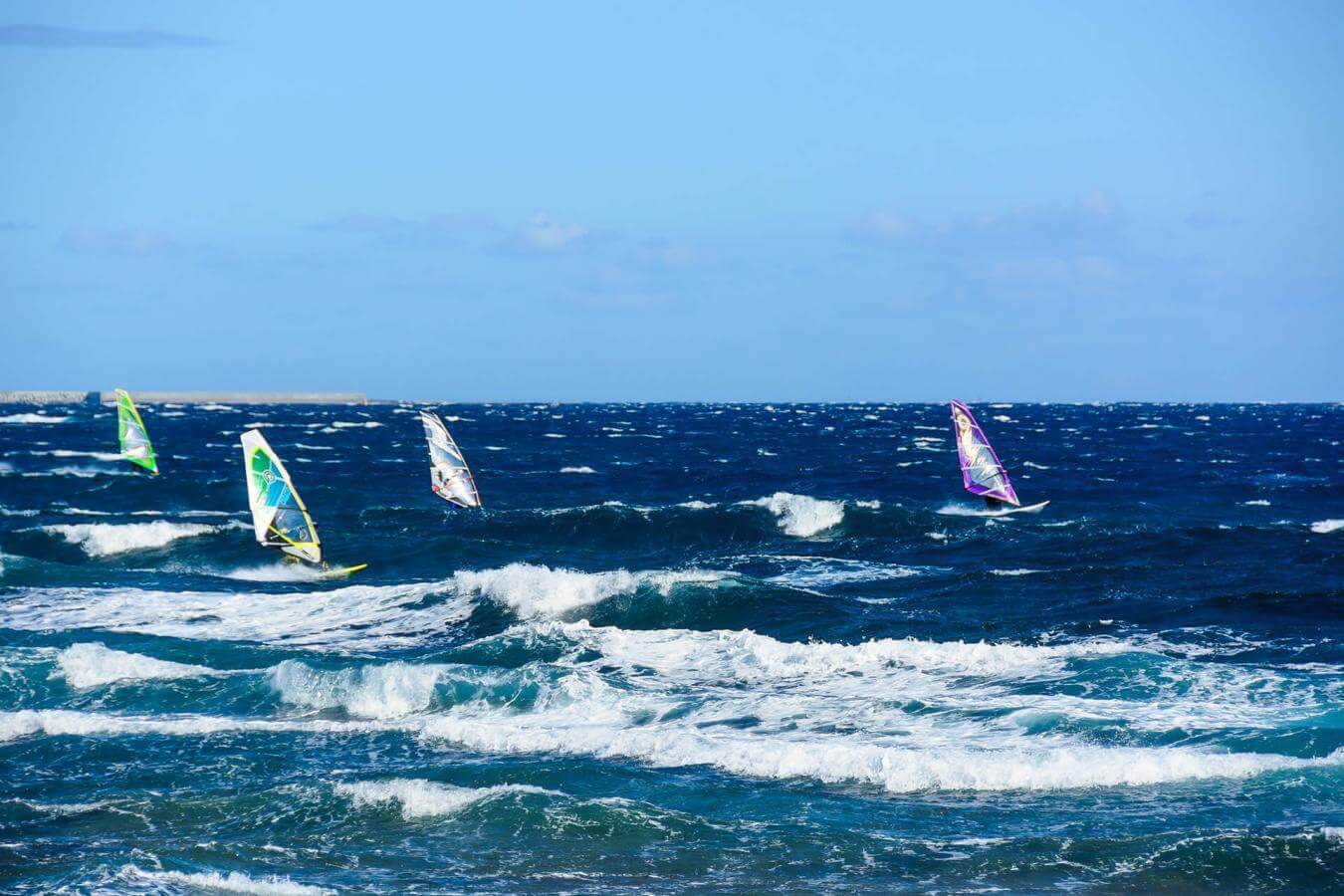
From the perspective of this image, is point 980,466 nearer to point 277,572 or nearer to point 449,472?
point 449,472

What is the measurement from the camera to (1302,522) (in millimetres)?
33219

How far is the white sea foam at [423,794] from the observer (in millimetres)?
11727

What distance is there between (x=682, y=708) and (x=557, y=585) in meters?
8.65

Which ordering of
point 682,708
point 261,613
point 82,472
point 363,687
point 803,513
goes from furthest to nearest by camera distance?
1. point 82,472
2. point 803,513
3. point 261,613
4. point 363,687
5. point 682,708

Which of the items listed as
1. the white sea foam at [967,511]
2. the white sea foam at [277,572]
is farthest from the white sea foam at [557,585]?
the white sea foam at [967,511]

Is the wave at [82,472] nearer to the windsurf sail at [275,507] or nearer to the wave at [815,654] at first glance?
the windsurf sail at [275,507]

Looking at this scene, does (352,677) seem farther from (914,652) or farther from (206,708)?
(914,652)

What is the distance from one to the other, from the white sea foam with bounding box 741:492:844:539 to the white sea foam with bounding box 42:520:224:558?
47.9 ft

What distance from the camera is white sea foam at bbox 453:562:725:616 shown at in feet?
76.6

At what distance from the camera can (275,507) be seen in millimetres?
27938

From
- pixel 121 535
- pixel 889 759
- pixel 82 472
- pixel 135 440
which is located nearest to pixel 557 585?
pixel 889 759

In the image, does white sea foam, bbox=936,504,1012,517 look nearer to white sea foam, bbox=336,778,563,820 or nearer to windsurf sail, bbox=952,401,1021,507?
windsurf sail, bbox=952,401,1021,507

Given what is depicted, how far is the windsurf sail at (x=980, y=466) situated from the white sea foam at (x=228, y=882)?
31.0m

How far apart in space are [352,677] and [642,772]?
529cm
